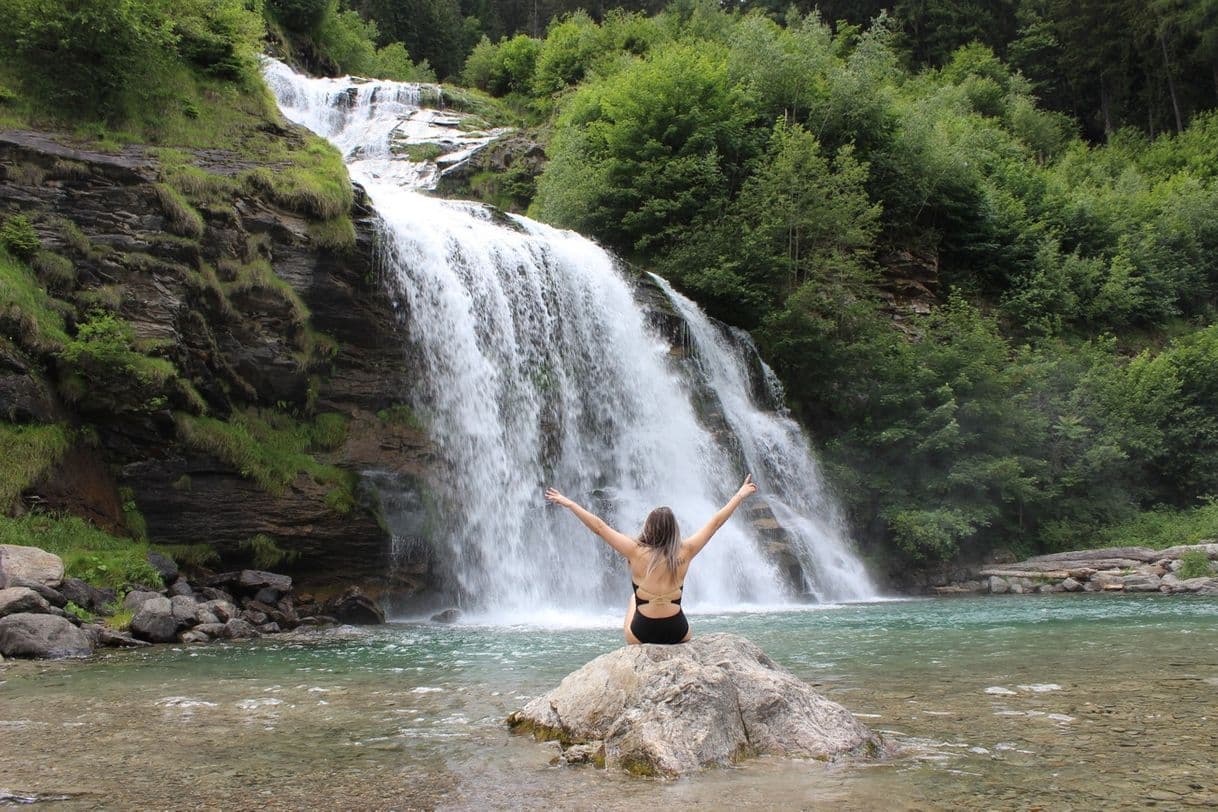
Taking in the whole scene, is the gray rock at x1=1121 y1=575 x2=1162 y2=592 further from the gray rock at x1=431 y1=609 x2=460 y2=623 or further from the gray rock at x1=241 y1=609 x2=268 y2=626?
the gray rock at x1=241 y1=609 x2=268 y2=626

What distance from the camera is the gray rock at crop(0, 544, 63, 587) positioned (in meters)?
10.6

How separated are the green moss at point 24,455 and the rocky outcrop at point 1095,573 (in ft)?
66.0

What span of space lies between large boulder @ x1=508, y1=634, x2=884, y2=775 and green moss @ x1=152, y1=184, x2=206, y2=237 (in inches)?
495

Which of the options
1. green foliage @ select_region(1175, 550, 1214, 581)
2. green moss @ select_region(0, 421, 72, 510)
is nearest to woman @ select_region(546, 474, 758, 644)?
green moss @ select_region(0, 421, 72, 510)

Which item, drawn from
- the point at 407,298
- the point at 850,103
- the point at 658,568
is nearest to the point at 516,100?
the point at 850,103

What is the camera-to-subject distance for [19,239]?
44.4 ft

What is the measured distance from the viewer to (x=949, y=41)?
5631cm

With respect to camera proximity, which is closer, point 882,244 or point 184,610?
point 184,610

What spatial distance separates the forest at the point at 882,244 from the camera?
20078 mm

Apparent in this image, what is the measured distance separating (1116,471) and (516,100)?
114ft

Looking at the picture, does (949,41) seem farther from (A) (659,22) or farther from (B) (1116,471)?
(B) (1116,471)

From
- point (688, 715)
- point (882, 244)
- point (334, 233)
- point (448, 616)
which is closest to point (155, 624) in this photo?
point (448, 616)

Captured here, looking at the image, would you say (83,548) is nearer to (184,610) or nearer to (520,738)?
(184,610)

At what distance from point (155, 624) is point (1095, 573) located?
21.0m
